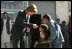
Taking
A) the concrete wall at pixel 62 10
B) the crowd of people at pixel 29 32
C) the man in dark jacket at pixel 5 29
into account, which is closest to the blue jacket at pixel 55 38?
the crowd of people at pixel 29 32

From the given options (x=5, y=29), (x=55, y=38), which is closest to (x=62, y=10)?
(x=5, y=29)

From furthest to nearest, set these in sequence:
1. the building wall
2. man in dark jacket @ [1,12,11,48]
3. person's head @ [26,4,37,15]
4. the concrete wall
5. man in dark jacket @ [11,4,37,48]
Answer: the concrete wall, the building wall, man in dark jacket @ [1,12,11,48], man in dark jacket @ [11,4,37,48], person's head @ [26,4,37,15]

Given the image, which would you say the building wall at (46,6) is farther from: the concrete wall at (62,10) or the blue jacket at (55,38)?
the blue jacket at (55,38)

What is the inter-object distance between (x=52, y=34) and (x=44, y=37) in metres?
0.24

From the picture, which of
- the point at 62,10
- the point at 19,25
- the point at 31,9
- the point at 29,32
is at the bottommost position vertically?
the point at 29,32

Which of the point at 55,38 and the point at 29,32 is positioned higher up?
the point at 55,38

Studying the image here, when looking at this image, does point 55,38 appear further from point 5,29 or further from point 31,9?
point 5,29

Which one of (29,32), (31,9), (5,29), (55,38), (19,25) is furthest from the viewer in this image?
(5,29)

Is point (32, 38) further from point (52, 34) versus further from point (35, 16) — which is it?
point (52, 34)

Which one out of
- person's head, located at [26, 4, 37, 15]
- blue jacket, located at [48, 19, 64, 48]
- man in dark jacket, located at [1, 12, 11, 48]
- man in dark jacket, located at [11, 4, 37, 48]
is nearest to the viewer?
blue jacket, located at [48, 19, 64, 48]

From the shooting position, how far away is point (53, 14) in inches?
433

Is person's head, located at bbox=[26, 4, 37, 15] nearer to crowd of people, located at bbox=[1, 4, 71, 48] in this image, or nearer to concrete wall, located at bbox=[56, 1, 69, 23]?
crowd of people, located at bbox=[1, 4, 71, 48]

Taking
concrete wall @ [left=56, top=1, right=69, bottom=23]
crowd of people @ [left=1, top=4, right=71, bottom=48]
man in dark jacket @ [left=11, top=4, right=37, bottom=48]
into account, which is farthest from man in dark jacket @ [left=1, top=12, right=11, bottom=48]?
concrete wall @ [left=56, top=1, right=69, bottom=23]

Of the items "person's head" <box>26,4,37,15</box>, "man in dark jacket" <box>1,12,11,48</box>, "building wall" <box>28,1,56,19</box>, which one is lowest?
"man in dark jacket" <box>1,12,11,48</box>
